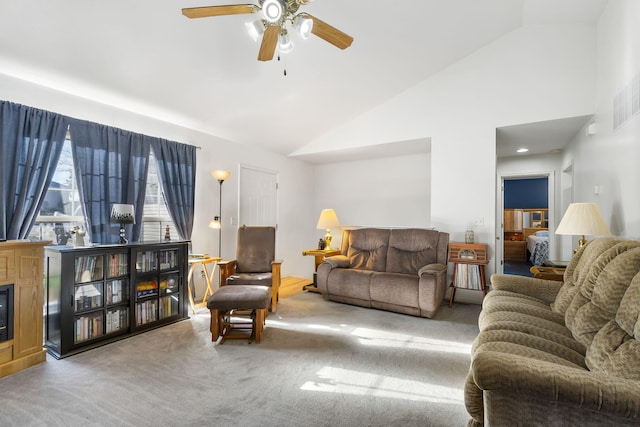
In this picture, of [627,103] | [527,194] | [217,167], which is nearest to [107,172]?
[217,167]

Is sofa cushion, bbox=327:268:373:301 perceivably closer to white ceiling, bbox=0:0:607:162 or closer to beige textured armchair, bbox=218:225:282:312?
beige textured armchair, bbox=218:225:282:312

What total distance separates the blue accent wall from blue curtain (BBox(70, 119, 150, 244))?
9.45 m

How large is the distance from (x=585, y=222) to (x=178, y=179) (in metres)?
4.20

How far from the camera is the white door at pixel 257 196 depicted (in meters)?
4.88

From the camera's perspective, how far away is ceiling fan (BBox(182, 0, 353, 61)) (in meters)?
1.92

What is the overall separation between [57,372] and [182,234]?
184 centimetres

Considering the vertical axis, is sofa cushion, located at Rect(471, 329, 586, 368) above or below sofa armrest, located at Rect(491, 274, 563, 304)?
Result: below

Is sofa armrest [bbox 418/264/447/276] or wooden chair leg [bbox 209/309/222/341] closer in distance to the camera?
wooden chair leg [bbox 209/309/222/341]

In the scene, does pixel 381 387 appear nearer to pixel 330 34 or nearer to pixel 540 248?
pixel 330 34

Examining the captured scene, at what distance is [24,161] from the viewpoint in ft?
8.43

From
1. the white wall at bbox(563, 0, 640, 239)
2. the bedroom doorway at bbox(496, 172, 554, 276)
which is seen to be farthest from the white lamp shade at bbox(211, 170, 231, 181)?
the bedroom doorway at bbox(496, 172, 554, 276)

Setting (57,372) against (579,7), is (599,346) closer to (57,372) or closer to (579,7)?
(57,372)

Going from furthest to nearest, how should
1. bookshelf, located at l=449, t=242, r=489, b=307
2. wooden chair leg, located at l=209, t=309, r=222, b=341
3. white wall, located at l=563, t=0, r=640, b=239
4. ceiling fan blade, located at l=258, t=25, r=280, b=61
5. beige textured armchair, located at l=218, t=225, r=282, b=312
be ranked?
bookshelf, located at l=449, t=242, r=489, b=307
beige textured armchair, located at l=218, t=225, r=282, b=312
wooden chair leg, located at l=209, t=309, r=222, b=341
white wall, located at l=563, t=0, r=640, b=239
ceiling fan blade, located at l=258, t=25, r=280, b=61

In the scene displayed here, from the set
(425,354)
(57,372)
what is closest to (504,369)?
(425,354)
